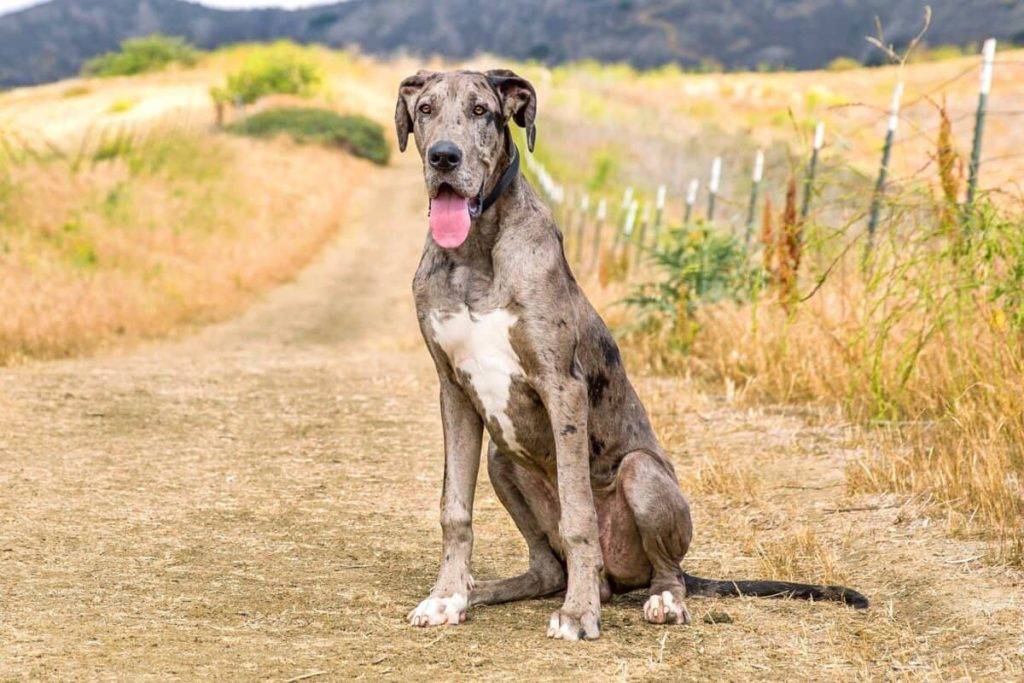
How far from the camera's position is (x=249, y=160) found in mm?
30828

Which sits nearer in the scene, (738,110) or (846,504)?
(846,504)

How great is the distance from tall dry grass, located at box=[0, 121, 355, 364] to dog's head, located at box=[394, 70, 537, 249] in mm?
7756

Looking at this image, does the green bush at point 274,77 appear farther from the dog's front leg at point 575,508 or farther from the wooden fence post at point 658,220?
the dog's front leg at point 575,508

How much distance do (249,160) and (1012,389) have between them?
26749 millimetres

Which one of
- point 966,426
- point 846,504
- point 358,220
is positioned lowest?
point 358,220

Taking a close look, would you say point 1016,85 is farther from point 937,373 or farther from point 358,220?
point 937,373

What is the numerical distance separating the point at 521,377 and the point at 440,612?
895mm

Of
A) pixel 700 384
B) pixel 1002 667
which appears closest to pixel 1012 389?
pixel 1002 667

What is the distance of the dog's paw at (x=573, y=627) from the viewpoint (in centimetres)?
422

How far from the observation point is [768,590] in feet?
15.9

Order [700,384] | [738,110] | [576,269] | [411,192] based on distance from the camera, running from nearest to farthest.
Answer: [700,384] → [576,269] → [411,192] → [738,110]

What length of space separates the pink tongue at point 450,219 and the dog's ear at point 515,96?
0.35 m

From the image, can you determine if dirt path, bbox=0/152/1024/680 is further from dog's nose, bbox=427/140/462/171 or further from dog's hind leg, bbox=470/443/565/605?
dog's nose, bbox=427/140/462/171

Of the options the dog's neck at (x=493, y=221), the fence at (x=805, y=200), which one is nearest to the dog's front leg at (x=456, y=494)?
the dog's neck at (x=493, y=221)
